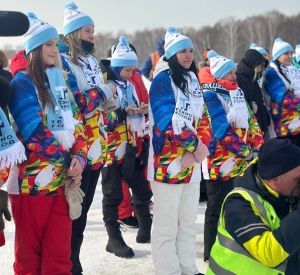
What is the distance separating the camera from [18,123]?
2.83m

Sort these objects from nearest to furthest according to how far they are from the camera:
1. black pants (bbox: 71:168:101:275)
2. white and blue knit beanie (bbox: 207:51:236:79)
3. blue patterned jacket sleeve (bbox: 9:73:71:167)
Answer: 1. blue patterned jacket sleeve (bbox: 9:73:71:167)
2. black pants (bbox: 71:168:101:275)
3. white and blue knit beanie (bbox: 207:51:236:79)

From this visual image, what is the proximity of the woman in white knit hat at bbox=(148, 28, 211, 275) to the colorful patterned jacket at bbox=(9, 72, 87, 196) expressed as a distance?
85 centimetres

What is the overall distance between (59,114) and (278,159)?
1435mm

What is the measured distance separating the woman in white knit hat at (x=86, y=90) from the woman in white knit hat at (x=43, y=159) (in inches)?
14.0

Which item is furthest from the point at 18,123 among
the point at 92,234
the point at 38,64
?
the point at 92,234

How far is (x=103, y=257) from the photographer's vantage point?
4.15 m

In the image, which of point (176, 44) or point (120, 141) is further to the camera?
point (120, 141)

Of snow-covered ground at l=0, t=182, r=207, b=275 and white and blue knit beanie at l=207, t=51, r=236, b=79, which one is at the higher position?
white and blue knit beanie at l=207, t=51, r=236, b=79

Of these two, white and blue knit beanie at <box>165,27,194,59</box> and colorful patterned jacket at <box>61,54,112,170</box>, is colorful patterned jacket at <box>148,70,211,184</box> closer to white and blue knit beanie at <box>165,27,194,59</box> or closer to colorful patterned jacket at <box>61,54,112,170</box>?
white and blue knit beanie at <box>165,27,194,59</box>

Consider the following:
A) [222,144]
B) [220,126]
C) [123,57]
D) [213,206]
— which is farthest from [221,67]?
[213,206]

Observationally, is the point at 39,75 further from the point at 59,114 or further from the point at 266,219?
the point at 266,219

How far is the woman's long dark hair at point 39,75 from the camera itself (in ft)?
9.46

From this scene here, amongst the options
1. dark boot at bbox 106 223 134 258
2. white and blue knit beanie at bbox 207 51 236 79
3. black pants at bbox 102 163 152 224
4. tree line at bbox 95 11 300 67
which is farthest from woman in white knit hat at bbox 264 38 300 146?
tree line at bbox 95 11 300 67

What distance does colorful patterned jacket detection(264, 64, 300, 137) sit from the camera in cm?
572
